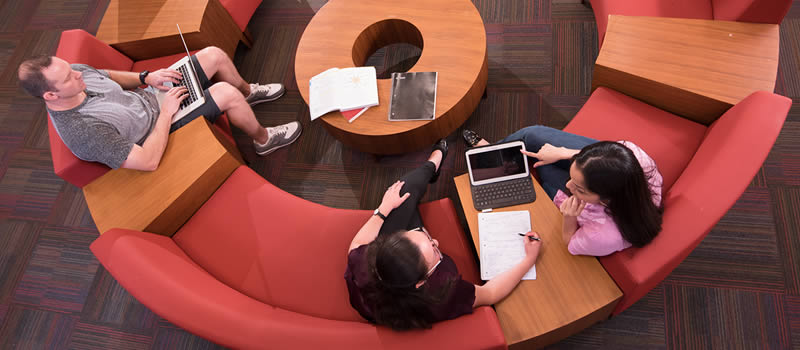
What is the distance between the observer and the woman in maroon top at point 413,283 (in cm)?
150

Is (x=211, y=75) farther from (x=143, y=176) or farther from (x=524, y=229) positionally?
(x=524, y=229)

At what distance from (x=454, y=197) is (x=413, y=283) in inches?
48.8

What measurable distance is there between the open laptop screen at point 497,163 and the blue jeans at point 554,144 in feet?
0.52

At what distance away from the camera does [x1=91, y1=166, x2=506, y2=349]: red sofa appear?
1.64 meters

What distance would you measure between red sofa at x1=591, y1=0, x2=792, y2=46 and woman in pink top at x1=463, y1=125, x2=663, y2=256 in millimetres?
915

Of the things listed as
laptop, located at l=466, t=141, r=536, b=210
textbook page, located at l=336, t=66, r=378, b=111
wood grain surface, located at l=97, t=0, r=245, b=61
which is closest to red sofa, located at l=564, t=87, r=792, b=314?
laptop, located at l=466, t=141, r=536, b=210

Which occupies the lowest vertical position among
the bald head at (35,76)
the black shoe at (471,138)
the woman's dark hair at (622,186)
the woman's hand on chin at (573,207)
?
the black shoe at (471,138)

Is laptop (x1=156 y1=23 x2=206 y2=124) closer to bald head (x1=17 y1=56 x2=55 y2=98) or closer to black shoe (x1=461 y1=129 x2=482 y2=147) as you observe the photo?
bald head (x1=17 y1=56 x2=55 y2=98)

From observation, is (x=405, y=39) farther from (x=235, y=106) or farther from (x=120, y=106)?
(x=120, y=106)

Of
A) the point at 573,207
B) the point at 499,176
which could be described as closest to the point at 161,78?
the point at 499,176

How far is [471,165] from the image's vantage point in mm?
2062

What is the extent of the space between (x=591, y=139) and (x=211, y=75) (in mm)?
2125

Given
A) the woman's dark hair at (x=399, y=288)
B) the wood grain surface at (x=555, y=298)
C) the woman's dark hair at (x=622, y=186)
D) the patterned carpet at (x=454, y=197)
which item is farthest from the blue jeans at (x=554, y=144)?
the woman's dark hair at (x=399, y=288)

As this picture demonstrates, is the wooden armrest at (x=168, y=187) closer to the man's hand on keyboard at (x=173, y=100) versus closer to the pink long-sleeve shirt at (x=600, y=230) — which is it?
the man's hand on keyboard at (x=173, y=100)
